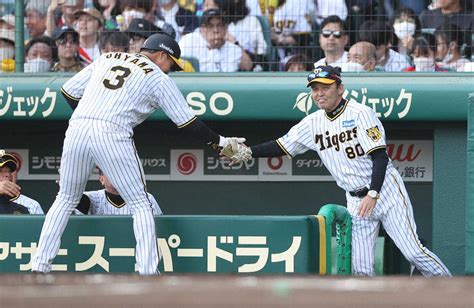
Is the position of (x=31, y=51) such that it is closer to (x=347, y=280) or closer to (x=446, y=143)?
(x=446, y=143)

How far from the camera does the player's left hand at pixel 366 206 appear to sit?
248 inches

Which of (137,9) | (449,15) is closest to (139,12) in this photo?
(137,9)

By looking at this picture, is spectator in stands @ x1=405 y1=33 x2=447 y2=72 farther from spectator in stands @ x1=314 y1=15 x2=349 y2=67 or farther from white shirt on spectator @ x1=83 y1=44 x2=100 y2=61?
white shirt on spectator @ x1=83 y1=44 x2=100 y2=61

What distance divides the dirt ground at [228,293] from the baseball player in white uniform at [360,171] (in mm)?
3923

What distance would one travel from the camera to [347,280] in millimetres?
2646

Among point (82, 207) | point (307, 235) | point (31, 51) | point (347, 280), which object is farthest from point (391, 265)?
point (347, 280)

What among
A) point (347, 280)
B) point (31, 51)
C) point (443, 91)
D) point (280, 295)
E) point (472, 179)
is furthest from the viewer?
point (31, 51)

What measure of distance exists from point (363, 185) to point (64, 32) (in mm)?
3090

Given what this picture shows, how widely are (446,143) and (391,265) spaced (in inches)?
44.3

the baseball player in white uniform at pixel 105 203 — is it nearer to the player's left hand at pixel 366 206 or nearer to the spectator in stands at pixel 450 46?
the player's left hand at pixel 366 206

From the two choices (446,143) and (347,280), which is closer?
(347,280)

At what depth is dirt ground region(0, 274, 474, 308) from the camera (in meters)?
2.44

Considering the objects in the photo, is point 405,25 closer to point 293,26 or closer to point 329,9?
point 329,9

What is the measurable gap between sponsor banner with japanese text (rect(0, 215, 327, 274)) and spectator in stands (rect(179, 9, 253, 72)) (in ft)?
7.87
